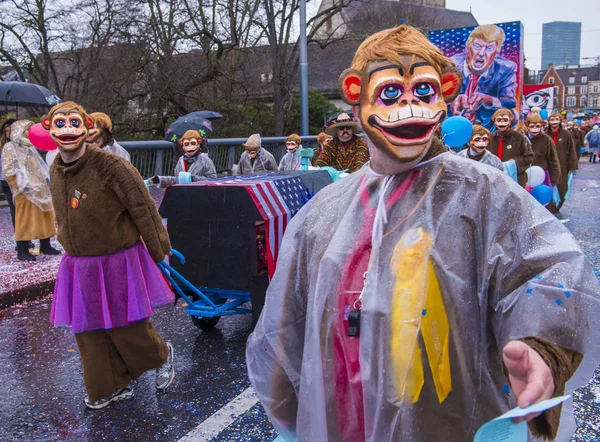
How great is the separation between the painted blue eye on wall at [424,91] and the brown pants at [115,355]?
247cm

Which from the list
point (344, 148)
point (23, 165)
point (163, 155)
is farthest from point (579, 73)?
point (23, 165)

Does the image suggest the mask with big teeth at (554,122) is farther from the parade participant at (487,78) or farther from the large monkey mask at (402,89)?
the large monkey mask at (402,89)

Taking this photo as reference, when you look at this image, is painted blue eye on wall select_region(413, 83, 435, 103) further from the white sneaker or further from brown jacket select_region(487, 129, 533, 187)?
brown jacket select_region(487, 129, 533, 187)

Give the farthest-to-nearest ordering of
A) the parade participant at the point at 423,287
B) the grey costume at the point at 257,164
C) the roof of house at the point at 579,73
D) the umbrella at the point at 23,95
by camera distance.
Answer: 1. the roof of house at the point at 579,73
2. the grey costume at the point at 257,164
3. the umbrella at the point at 23,95
4. the parade participant at the point at 423,287

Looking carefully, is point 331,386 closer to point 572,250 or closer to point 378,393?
point 378,393

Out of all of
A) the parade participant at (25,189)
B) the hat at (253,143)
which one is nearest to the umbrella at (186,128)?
the hat at (253,143)

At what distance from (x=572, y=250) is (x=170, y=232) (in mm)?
3619

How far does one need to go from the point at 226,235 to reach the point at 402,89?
2932 mm

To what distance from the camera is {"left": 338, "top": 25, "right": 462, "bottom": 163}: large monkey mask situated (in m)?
1.80

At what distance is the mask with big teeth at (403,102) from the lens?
179 centimetres

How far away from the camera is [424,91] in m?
1.83

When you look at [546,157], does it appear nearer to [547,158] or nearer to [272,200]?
[547,158]

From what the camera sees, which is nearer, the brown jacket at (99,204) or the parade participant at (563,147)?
the brown jacket at (99,204)

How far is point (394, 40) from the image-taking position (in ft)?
6.07
